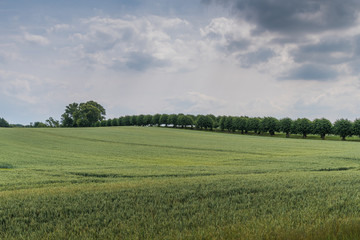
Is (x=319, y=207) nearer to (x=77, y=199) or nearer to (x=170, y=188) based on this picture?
(x=170, y=188)

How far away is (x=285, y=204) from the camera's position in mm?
7055

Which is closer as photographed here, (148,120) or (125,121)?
(148,120)

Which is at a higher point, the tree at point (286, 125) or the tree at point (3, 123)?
the tree at point (286, 125)

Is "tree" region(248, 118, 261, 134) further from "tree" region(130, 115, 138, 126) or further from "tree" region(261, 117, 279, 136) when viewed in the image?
"tree" region(130, 115, 138, 126)

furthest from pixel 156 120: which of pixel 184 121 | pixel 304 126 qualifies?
pixel 304 126

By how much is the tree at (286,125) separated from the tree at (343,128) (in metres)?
17.0

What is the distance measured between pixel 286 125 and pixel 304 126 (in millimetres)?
7515

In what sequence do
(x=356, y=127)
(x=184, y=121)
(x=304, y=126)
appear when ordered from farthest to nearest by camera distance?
(x=184, y=121) → (x=304, y=126) → (x=356, y=127)

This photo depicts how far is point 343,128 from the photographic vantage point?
90.1 meters

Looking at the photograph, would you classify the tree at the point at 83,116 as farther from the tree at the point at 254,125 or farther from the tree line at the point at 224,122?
the tree at the point at 254,125

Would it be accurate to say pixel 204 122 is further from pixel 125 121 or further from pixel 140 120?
pixel 125 121

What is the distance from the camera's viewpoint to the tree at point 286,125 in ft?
344

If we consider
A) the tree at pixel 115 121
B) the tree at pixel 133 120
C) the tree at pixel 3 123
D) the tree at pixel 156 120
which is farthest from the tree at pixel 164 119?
the tree at pixel 3 123

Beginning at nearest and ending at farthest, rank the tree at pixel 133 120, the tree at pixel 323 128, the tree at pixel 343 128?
the tree at pixel 343 128, the tree at pixel 323 128, the tree at pixel 133 120
